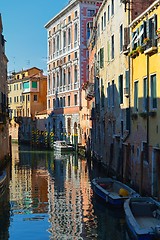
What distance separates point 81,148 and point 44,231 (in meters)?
24.5

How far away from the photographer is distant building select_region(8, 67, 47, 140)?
55125mm

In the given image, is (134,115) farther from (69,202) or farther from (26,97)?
(26,97)

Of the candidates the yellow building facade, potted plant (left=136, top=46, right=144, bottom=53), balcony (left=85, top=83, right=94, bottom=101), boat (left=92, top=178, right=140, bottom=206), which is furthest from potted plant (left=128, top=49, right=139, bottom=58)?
balcony (left=85, top=83, right=94, bottom=101)

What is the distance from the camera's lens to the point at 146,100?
1442 cm

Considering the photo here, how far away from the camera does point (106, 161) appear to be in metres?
23.8

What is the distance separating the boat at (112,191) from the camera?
13.4m

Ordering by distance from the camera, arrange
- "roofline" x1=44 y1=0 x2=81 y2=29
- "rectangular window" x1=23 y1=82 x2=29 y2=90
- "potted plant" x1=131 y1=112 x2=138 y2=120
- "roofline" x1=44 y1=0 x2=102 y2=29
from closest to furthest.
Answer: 1. "potted plant" x1=131 y1=112 x2=138 y2=120
2. "roofline" x1=44 y1=0 x2=102 y2=29
3. "roofline" x1=44 y1=0 x2=81 y2=29
4. "rectangular window" x1=23 y1=82 x2=29 y2=90

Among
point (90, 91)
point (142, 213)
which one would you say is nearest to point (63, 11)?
point (90, 91)

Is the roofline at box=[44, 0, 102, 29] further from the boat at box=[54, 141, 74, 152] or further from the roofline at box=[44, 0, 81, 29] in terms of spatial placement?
the boat at box=[54, 141, 74, 152]

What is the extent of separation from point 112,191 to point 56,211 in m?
2.32

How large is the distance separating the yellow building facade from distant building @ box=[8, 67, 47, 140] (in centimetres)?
3909

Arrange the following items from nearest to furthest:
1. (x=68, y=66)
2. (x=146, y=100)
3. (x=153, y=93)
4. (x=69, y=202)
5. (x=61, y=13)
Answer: (x=153, y=93) < (x=146, y=100) < (x=69, y=202) < (x=68, y=66) < (x=61, y=13)

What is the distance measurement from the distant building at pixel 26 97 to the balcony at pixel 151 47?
41197 mm

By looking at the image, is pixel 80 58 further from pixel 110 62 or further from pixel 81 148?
pixel 110 62
